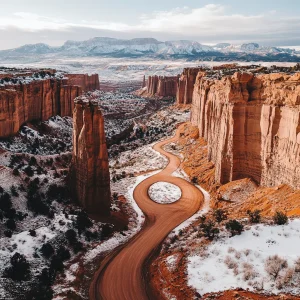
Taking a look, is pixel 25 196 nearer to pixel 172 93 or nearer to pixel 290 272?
pixel 290 272

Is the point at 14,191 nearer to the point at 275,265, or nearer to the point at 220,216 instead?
the point at 220,216

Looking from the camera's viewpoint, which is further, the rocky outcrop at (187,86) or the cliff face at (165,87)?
the cliff face at (165,87)

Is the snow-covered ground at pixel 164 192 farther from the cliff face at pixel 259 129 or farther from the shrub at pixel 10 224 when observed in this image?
the shrub at pixel 10 224

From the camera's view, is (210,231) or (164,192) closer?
(210,231)

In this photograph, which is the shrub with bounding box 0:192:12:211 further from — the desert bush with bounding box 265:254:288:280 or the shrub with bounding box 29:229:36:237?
the desert bush with bounding box 265:254:288:280

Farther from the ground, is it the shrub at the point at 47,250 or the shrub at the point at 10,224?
the shrub at the point at 10,224

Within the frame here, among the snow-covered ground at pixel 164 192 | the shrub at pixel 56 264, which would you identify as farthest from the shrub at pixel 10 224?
the snow-covered ground at pixel 164 192

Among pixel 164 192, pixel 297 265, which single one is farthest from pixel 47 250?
pixel 164 192
